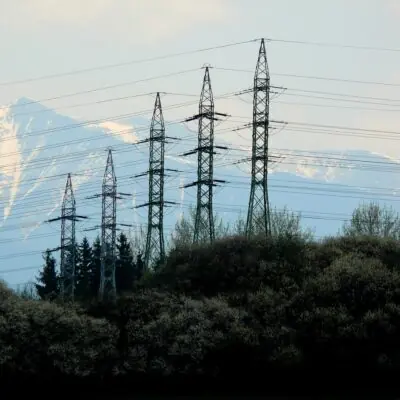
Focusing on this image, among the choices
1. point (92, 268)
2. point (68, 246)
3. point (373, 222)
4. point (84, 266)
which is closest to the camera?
point (68, 246)

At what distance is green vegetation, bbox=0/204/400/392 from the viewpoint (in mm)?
28953

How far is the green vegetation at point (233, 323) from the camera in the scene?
28953 mm

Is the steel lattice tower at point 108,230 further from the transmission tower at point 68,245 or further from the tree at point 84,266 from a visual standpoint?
the tree at point 84,266

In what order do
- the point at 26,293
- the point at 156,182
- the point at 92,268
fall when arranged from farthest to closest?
the point at 92,268
the point at 156,182
the point at 26,293

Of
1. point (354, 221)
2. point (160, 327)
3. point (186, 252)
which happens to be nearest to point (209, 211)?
point (354, 221)

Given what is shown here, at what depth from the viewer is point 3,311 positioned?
31.5 m

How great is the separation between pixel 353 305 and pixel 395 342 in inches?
68.6

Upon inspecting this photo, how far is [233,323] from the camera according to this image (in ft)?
97.6

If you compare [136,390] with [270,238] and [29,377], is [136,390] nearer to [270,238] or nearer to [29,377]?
[29,377]

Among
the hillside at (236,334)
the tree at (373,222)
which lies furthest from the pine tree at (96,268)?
the hillside at (236,334)

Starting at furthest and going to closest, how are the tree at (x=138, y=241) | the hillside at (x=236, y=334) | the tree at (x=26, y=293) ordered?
1. the tree at (x=138, y=241)
2. the tree at (x=26, y=293)
3. the hillside at (x=236, y=334)

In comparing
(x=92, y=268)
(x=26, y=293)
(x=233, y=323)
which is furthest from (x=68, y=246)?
(x=233, y=323)

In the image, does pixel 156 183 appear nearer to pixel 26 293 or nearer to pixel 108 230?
pixel 108 230

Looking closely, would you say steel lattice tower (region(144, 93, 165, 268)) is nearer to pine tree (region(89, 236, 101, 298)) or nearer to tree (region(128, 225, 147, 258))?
pine tree (region(89, 236, 101, 298))
